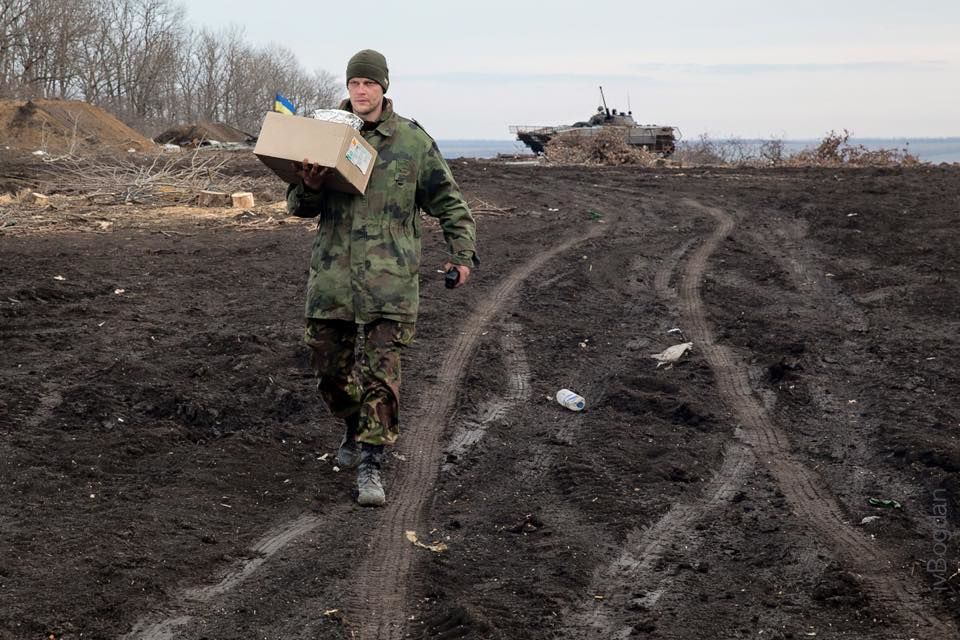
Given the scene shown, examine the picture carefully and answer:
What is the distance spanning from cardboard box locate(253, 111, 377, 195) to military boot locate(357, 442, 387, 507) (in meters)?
1.20

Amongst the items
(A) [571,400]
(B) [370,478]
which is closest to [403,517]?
(B) [370,478]

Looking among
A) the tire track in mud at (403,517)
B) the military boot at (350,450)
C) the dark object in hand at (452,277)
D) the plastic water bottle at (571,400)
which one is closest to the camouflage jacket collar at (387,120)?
the dark object in hand at (452,277)

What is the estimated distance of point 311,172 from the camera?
4957mm

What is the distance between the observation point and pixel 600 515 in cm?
503

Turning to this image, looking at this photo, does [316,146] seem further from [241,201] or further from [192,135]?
[192,135]

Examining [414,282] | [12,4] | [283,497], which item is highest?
[12,4]

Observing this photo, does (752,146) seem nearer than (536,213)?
No

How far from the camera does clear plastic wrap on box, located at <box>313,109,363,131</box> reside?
506 centimetres

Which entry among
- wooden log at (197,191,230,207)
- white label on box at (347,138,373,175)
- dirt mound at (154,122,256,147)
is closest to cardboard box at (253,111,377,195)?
white label on box at (347,138,373,175)

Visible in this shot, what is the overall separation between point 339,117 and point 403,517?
5.78 feet

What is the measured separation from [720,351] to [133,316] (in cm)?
434

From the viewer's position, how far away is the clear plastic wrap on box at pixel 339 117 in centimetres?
506

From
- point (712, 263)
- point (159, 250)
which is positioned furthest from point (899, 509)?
point (159, 250)

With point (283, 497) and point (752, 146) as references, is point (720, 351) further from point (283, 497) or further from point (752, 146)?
point (752, 146)
